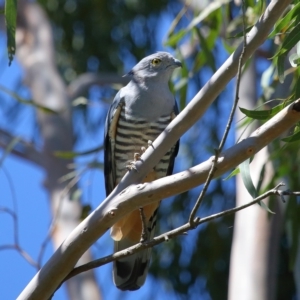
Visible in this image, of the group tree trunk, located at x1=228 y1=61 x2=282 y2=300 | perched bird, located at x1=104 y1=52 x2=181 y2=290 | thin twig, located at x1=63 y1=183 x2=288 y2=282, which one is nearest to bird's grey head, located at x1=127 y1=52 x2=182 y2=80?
perched bird, located at x1=104 y1=52 x2=181 y2=290

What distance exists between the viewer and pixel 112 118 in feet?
12.1

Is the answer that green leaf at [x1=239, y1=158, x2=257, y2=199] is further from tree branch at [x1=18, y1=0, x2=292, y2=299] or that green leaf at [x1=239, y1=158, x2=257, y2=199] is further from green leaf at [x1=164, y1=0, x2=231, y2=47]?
green leaf at [x1=164, y1=0, x2=231, y2=47]

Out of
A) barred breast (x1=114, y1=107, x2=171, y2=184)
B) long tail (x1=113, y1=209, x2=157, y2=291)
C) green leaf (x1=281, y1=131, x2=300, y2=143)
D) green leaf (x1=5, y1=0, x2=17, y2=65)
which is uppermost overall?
barred breast (x1=114, y1=107, x2=171, y2=184)

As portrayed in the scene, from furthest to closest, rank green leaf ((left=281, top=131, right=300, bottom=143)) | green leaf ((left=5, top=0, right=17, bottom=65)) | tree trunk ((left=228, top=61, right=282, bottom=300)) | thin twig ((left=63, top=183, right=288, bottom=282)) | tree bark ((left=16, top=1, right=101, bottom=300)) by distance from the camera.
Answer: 1. tree bark ((left=16, top=1, right=101, bottom=300))
2. tree trunk ((left=228, top=61, right=282, bottom=300))
3. green leaf ((left=5, top=0, right=17, bottom=65))
4. green leaf ((left=281, top=131, right=300, bottom=143))
5. thin twig ((left=63, top=183, right=288, bottom=282))

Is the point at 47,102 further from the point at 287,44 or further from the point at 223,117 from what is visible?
the point at 287,44

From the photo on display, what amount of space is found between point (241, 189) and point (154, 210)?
0.86m

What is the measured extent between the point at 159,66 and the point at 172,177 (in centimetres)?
174

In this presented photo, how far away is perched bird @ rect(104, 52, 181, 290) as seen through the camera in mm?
3594

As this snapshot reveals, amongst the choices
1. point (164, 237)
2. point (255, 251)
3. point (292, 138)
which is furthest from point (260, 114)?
point (255, 251)

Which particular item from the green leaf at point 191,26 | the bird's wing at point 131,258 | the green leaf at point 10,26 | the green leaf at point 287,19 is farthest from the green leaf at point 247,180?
the green leaf at point 191,26

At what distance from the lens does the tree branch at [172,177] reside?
7.21 ft

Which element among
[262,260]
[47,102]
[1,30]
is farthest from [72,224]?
[1,30]

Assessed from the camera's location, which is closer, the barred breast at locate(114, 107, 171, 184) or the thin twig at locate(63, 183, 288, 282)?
the thin twig at locate(63, 183, 288, 282)

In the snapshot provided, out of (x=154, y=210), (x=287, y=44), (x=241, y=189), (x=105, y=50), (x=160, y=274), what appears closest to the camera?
(x=287, y=44)
